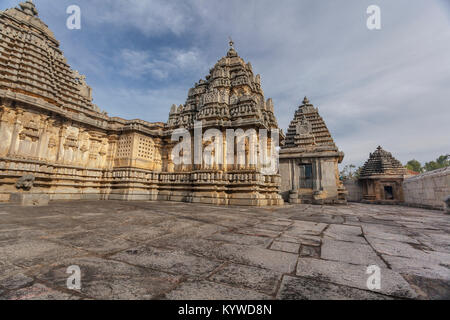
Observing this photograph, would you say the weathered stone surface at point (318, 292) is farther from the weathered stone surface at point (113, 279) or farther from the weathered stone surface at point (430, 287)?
the weathered stone surface at point (113, 279)

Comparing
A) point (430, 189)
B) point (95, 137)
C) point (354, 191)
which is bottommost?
point (354, 191)

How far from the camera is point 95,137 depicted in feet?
39.5

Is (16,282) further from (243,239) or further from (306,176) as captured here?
(306,176)

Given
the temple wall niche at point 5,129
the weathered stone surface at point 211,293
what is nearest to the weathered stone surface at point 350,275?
the weathered stone surface at point 211,293

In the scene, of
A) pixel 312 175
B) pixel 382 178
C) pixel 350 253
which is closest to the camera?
pixel 350 253

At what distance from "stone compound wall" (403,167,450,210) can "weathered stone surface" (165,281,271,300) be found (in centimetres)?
1343

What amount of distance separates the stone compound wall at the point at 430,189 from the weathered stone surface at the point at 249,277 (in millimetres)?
13072

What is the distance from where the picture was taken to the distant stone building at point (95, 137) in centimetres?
927

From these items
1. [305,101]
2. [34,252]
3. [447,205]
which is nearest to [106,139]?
[34,252]

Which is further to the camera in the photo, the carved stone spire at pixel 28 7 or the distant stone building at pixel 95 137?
the carved stone spire at pixel 28 7

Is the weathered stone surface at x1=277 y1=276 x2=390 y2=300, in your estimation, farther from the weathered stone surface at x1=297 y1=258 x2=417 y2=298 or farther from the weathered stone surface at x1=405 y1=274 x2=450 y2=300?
the weathered stone surface at x1=405 y1=274 x2=450 y2=300

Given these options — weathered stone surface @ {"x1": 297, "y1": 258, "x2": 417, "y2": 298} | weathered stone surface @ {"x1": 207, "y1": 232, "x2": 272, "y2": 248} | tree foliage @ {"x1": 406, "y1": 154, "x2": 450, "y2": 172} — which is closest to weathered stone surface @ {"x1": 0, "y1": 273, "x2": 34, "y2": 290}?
weathered stone surface @ {"x1": 207, "y1": 232, "x2": 272, "y2": 248}

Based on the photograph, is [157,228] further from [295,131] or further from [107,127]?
[295,131]

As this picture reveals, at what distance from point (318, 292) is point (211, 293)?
0.79 m
